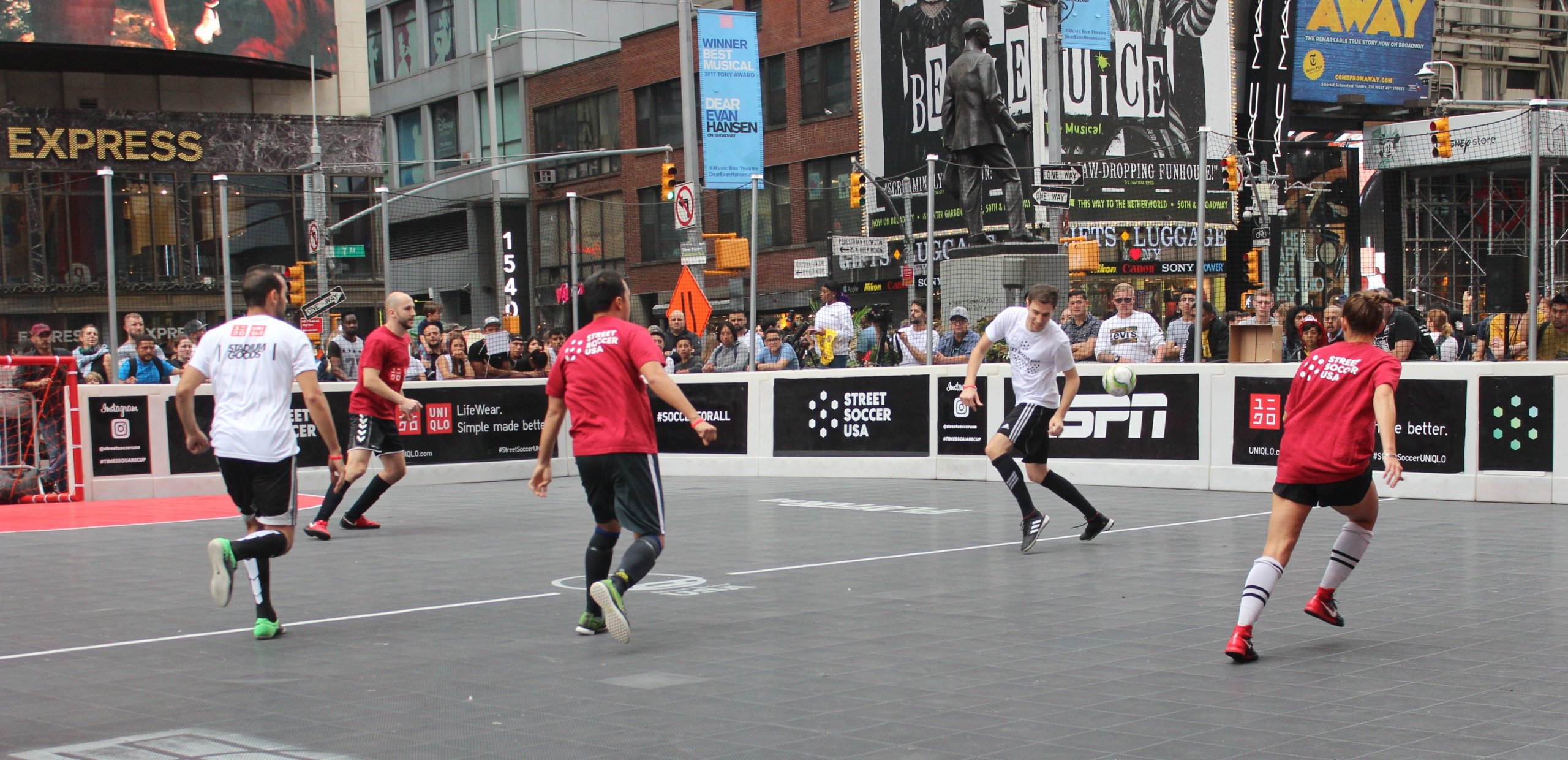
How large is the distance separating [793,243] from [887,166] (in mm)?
3533

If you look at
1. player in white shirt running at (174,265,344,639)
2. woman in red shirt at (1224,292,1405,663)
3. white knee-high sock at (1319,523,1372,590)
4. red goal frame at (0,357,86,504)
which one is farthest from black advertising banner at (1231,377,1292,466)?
red goal frame at (0,357,86,504)

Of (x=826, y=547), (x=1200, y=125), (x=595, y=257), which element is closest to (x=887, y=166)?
(x=1200, y=125)

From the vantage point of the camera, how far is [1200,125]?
39.0 m

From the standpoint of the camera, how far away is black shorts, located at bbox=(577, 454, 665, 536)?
7.23 m

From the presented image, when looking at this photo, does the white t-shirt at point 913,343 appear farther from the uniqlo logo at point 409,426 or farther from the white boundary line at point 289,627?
the white boundary line at point 289,627

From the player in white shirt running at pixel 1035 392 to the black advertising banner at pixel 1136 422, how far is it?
410cm

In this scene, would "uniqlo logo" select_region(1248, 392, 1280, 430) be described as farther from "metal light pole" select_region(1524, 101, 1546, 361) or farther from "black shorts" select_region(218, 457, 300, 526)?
"black shorts" select_region(218, 457, 300, 526)

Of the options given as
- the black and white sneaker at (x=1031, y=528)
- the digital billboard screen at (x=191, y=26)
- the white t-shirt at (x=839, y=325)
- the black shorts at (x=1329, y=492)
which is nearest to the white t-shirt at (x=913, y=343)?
the white t-shirt at (x=839, y=325)

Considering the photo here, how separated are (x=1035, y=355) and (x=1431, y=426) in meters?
5.10

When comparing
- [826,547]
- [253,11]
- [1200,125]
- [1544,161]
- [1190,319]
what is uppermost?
[253,11]

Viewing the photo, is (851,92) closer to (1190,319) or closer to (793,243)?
(793,243)

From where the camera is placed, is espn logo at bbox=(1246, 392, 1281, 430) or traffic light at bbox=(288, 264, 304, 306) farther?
traffic light at bbox=(288, 264, 304, 306)

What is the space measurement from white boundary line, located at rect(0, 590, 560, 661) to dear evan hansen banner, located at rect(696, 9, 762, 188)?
2121 cm

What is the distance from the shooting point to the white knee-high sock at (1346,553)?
23.1 ft
